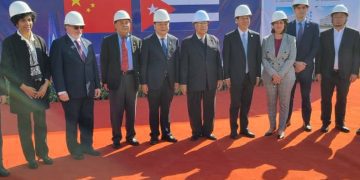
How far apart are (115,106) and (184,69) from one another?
42.6 inches

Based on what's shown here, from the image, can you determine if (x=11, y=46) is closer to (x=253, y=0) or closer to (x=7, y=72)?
(x=7, y=72)

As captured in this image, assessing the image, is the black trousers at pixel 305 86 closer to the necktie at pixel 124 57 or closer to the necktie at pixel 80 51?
the necktie at pixel 124 57

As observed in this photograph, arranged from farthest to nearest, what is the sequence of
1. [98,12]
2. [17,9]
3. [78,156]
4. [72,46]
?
1. [98,12]
2. [78,156]
3. [72,46]
4. [17,9]

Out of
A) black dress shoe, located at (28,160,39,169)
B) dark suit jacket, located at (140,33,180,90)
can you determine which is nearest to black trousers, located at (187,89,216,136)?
dark suit jacket, located at (140,33,180,90)

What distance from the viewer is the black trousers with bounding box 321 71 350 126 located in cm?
541

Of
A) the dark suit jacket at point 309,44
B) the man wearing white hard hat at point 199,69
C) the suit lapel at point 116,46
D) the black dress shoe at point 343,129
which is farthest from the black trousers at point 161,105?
the black dress shoe at point 343,129

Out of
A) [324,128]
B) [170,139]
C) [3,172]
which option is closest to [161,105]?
[170,139]

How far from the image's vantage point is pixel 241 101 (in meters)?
5.35

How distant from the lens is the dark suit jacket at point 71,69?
4.34 m

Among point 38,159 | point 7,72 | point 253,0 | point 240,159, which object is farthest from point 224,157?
point 253,0

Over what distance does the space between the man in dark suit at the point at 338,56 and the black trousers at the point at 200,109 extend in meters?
1.73

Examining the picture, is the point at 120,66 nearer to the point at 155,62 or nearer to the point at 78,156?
the point at 155,62

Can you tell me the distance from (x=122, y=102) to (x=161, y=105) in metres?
0.56

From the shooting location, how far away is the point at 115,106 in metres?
4.98
